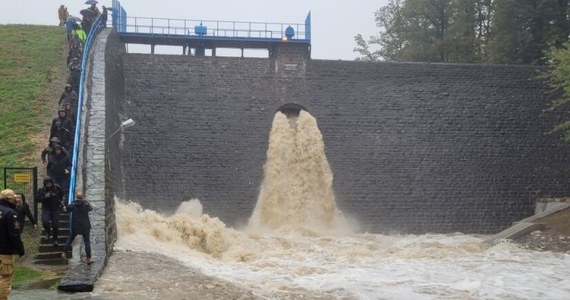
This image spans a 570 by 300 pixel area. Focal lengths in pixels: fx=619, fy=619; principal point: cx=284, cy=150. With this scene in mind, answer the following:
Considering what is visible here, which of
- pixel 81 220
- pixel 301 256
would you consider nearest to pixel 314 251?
pixel 301 256

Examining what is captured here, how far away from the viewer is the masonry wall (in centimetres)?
1752

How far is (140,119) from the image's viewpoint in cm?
1755

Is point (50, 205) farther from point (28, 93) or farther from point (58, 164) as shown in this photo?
point (28, 93)

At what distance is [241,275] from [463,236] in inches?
365

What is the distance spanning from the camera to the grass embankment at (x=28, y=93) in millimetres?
9975

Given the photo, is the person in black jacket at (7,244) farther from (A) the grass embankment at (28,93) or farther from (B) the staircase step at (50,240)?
(B) the staircase step at (50,240)

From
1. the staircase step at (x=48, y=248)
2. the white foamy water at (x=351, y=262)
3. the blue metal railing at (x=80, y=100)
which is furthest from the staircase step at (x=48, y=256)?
the white foamy water at (x=351, y=262)

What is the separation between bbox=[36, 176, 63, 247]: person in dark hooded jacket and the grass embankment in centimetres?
42

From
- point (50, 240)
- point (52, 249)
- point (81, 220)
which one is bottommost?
point (52, 249)

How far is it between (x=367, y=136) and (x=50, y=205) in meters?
11.2

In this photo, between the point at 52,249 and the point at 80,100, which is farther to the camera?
the point at 80,100

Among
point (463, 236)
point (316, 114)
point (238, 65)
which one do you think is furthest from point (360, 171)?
point (238, 65)

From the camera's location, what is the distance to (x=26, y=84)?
15977 millimetres

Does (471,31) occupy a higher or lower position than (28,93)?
higher
